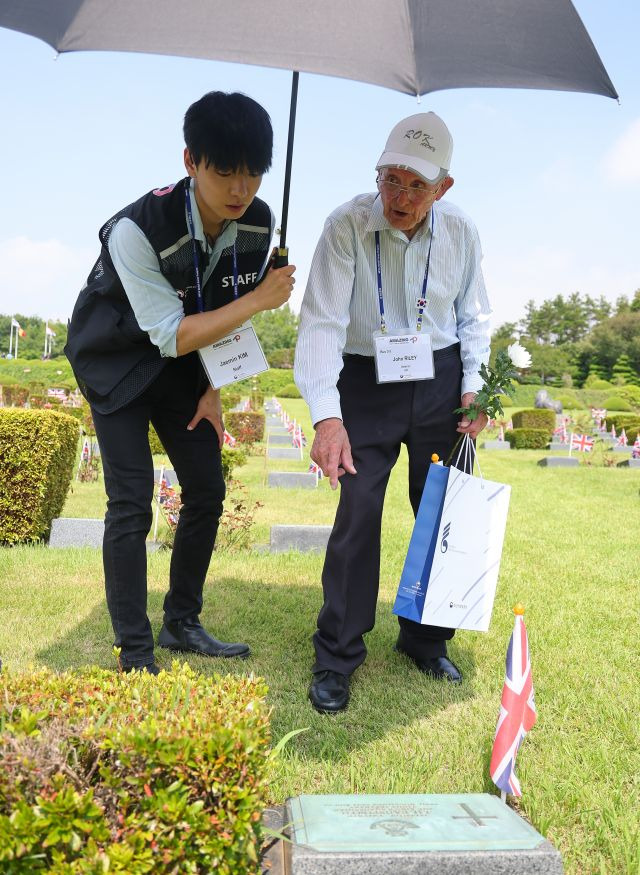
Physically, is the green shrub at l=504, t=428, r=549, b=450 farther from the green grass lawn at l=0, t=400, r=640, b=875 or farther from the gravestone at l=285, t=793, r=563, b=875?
the gravestone at l=285, t=793, r=563, b=875

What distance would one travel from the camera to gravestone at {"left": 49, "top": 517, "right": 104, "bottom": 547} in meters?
6.16

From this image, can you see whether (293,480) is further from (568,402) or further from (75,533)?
(568,402)

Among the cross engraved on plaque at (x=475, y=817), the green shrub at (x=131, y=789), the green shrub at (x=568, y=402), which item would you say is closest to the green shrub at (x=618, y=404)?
the green shrub at (x=568, y=402)

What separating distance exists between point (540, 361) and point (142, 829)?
73.5m

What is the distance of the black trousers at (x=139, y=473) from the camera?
9.36ft

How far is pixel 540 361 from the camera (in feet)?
235

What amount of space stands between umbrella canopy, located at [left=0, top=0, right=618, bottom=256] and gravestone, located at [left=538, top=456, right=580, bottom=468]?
14155 millimetres

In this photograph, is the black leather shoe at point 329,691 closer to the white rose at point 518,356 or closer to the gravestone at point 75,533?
the white rose at point 518,356

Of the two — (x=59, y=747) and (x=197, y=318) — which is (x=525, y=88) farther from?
(x=59, y=747)

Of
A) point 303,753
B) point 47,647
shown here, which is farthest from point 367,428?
point 47,647

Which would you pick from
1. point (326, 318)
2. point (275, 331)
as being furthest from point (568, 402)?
point (326, 318)

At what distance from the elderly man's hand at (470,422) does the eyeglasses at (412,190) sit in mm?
810

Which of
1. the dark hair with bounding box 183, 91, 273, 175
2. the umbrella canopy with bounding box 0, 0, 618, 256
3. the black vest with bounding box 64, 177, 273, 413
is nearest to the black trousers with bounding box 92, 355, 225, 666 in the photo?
the black vest with bounding box 64, 177, 273, 413

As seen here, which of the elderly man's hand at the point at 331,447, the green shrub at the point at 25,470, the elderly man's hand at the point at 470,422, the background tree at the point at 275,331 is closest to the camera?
the elderly man's hand at the point at 331,447
